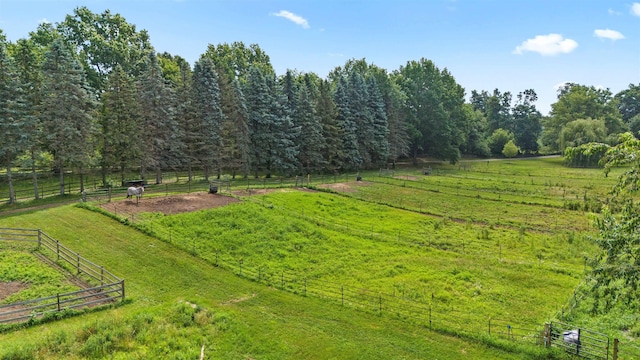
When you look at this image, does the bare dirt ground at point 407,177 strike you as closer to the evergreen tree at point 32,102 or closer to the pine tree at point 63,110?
the pine tree at point 63,110

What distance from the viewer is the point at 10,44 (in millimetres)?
51188

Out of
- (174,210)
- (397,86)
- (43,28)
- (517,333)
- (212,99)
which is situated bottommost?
(517,333)

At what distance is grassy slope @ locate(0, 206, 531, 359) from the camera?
13.8m

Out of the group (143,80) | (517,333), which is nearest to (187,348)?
(517,333)

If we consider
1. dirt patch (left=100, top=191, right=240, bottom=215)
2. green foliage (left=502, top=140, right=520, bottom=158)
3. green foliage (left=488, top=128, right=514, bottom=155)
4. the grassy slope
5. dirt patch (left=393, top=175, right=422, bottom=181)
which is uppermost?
green foliage (left=488, top=128, right=514, bottom=155)

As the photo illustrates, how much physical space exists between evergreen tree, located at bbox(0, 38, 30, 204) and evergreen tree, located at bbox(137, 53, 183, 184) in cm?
1063

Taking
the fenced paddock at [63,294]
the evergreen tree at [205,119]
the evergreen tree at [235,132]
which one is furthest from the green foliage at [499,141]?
the fenced paddock at [63,294]

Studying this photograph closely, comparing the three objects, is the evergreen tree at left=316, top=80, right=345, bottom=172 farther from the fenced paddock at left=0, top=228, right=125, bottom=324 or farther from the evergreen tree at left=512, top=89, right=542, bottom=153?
the evergreen tree at left=512, top=89, right=542, bottom=153

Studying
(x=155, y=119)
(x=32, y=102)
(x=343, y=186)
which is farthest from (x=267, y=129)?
(x=32, y=102)

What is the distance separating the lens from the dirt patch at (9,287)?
15983 mm

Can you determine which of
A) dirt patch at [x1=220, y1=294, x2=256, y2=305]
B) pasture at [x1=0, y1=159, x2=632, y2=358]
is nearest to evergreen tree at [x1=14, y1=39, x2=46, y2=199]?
pasture at [x1=0, y1=159, x2=632, y2=358]

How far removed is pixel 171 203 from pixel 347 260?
48.2 ft

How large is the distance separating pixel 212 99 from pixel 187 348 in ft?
119

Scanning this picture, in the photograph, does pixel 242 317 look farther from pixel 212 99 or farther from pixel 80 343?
pixel 212 99
